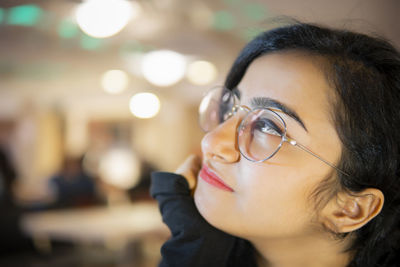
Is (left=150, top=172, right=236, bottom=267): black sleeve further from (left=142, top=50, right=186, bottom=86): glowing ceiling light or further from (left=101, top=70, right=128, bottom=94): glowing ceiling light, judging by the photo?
(left=101, top=70, right=128, bottom=94): glowing ceiling light

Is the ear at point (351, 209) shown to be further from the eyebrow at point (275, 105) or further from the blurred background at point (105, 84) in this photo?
the blurred background at point (105, 84)

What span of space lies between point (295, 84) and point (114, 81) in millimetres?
5061

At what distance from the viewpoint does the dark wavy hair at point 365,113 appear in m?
0.72

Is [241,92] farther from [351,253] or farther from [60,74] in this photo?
[60,74]

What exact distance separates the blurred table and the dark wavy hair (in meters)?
1.60

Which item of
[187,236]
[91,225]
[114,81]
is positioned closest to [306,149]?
[187,236]

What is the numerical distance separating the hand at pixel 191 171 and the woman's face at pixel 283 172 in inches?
6.4

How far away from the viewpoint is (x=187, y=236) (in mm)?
808

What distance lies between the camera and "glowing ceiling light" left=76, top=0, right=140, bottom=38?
7.44 feet

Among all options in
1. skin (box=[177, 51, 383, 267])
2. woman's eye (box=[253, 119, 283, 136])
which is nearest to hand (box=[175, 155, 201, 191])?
skin (box=[177, 51, 383, 267])

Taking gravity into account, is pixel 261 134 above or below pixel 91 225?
above

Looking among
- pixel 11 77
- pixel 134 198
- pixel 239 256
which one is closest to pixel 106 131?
pixel 11 77

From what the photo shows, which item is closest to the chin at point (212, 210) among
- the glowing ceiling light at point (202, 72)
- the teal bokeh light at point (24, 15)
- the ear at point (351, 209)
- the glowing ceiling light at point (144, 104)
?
the ear at point (351, 209)

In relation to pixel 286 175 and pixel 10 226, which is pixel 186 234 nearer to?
pixel 286 175
